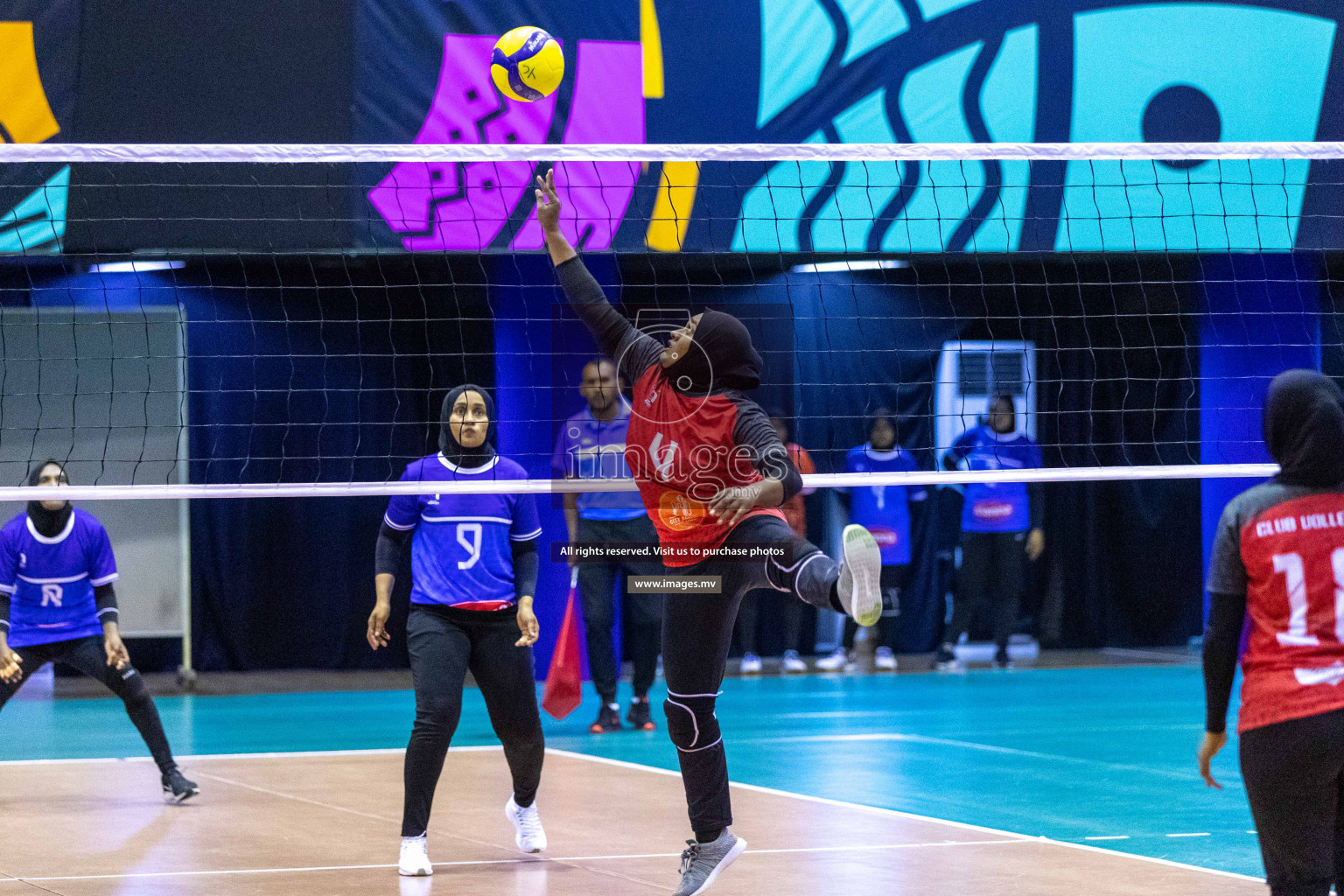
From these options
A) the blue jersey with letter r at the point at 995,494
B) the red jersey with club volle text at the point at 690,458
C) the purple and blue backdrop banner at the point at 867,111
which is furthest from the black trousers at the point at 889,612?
the red jersey with club volle text at the point at 690,458

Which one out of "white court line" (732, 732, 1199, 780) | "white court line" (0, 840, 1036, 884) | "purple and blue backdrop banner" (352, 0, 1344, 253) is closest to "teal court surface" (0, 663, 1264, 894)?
"white court line" (732, 732, 1199, 780)

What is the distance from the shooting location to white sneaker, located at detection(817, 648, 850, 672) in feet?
42.7

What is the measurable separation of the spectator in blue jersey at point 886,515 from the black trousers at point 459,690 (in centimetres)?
692

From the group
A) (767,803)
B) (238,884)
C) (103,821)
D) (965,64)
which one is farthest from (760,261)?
(238,884)

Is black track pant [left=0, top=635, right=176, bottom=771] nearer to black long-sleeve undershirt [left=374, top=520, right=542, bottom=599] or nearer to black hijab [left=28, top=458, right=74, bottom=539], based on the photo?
black hijab [left=28, top=458, right=74, bottom=539]

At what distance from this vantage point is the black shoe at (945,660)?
13.1 meters

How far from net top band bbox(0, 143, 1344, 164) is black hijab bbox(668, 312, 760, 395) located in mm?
1190

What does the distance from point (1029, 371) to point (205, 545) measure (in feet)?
22.4

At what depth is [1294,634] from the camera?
3.51 meters

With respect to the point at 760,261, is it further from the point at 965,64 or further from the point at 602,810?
the point at 602,810

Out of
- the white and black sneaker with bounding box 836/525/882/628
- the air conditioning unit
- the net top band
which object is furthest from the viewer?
the air conditioning unit

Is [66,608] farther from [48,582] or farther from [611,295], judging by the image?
[611,295]

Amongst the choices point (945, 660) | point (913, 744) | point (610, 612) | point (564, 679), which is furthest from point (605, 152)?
point (945, 660)

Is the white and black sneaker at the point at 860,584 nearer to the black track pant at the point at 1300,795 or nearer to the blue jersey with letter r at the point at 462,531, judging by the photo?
the black track pant at the point at 1300,795
